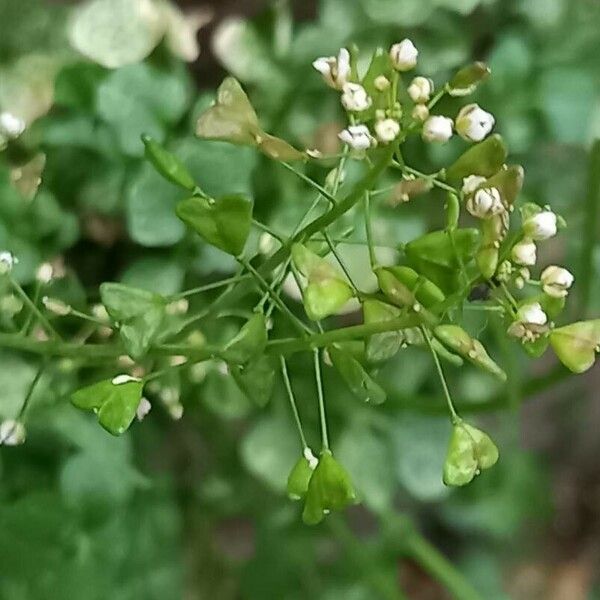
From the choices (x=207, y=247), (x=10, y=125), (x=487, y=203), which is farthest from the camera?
(x=207, y=247)

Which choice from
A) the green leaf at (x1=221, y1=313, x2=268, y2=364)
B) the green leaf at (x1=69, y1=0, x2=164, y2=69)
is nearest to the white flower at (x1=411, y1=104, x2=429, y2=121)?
the green leaf at (x1=221, y1=313, x2=268, y2=364)

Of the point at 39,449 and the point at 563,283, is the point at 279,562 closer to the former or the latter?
the point at 39,449

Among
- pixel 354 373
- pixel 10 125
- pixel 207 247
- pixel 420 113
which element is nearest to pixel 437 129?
pixel 420 113

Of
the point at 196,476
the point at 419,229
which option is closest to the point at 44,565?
the point at 196,476

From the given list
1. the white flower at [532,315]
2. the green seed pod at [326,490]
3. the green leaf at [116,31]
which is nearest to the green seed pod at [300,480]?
the green seed pod at [326,490]

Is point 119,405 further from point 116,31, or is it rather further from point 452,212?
point 116,31

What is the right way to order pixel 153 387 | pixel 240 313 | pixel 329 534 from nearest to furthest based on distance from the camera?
1. pixel 240 313
2. pixel 153 387
3. pixel 329 534

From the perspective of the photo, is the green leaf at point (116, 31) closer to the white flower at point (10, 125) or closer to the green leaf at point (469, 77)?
the white flower at point (10, 125)
